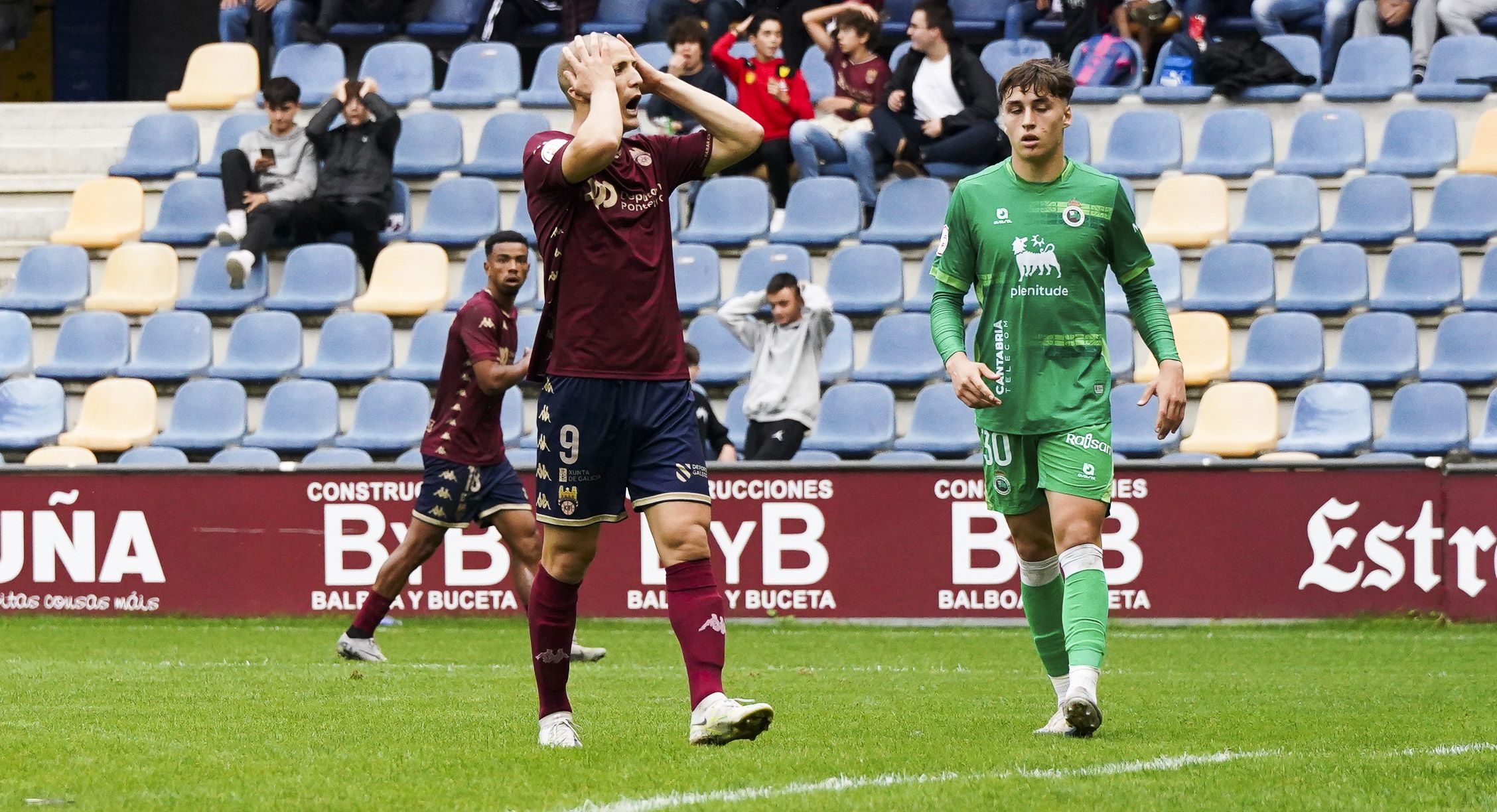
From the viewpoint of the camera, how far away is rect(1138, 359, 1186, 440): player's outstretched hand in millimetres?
5926

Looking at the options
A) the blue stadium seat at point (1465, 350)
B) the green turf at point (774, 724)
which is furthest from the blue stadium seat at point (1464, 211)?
the green turf at point (774, 724)

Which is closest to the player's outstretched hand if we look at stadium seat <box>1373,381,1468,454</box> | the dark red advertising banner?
the dark red advertising banner

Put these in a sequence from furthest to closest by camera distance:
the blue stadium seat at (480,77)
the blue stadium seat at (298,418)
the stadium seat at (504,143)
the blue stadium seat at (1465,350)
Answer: the blue stadium seat at (480,77)
the stadium seat at (504,143)
the blue stadium seat at (298,418)
the blue stadium seat at (1465,350)

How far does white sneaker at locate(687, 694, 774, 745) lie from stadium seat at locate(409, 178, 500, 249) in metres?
10.5

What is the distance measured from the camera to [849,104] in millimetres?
15688

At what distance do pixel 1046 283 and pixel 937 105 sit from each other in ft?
31.1

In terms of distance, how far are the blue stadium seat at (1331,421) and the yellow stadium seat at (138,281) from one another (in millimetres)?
8830

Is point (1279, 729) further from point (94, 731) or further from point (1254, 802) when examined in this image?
point (94, 731)

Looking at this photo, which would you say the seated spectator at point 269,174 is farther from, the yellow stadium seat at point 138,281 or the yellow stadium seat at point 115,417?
the yellow stadium seat at point 115,417

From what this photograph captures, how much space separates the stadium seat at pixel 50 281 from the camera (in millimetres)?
15805

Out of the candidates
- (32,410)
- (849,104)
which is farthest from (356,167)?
(849,104)

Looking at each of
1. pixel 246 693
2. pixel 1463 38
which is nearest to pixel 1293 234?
pixel 1463 38

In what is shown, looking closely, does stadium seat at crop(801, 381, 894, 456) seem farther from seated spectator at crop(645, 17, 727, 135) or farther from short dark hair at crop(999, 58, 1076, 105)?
short dark hair at crop(999, 58, 1076, 105)

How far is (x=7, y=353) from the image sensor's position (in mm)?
15492
